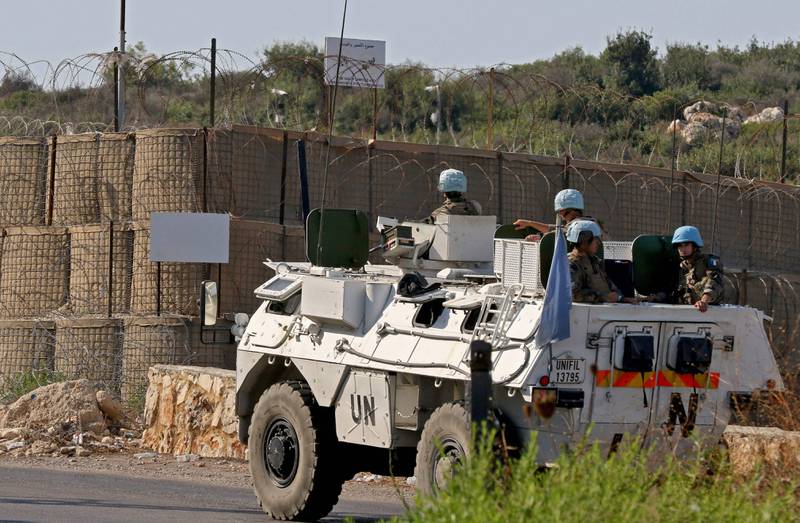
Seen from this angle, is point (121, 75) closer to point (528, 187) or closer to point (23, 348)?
point (23, 348)

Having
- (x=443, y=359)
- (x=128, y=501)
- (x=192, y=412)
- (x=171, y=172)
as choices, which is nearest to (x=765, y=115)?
(x=171, y=172)

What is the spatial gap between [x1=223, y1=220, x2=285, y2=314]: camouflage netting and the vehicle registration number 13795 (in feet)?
29.7

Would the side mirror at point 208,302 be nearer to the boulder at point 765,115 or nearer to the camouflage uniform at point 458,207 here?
the camouflage uniform at point 458,207

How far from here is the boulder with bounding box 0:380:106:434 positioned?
56.4 ft

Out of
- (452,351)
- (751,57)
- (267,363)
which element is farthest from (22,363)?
(751,57)

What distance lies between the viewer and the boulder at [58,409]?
56.4ft

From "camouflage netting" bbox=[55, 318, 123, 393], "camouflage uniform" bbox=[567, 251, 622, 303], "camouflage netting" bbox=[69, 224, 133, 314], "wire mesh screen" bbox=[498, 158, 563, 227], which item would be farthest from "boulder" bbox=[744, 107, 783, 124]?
"camouflage uniform" bbox=[567, 251, 622, 303]

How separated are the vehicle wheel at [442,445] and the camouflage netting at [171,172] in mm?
8817

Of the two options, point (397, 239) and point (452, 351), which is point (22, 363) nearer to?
point (397, 239)

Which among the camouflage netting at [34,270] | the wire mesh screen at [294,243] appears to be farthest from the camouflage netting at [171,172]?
the camouflage netting at [34,270]

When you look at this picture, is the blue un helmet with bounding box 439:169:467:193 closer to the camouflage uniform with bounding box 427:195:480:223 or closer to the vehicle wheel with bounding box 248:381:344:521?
the camouflage uniform with bounding box 427:195:480:223

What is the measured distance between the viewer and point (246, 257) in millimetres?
18234

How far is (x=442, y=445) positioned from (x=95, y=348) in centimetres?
957

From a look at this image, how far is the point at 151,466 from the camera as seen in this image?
15703 millimetres
